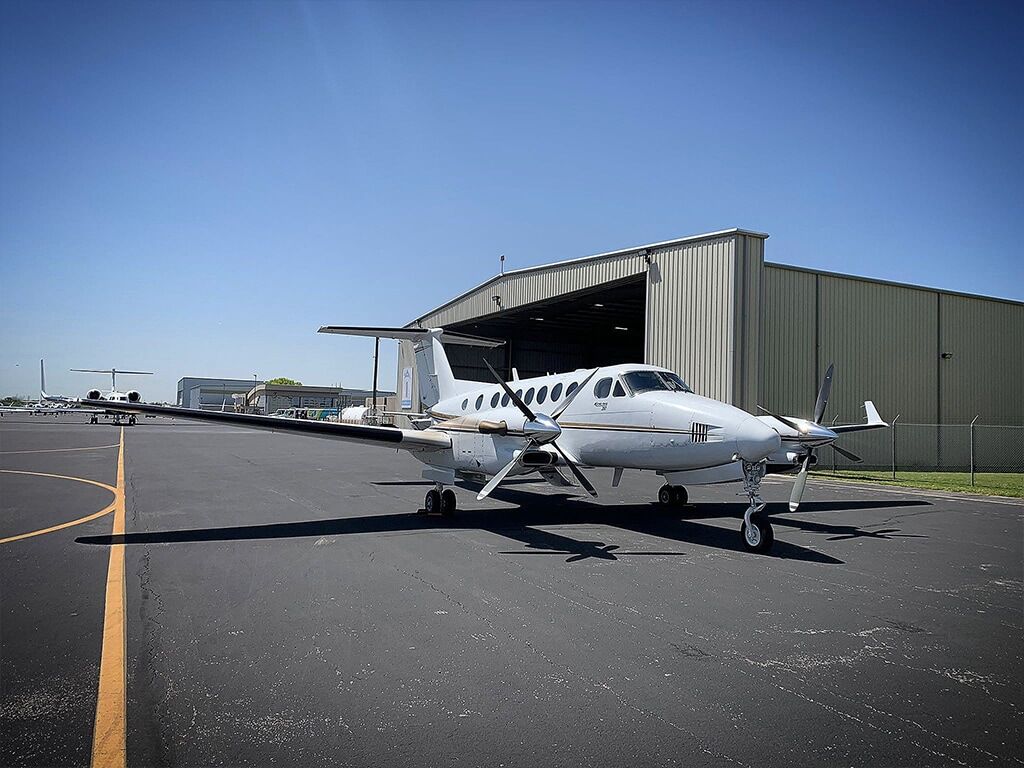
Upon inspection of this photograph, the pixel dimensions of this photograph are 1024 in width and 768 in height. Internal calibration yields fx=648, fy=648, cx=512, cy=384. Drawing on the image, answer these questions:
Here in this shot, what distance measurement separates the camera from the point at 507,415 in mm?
12258

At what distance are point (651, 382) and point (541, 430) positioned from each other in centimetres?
228

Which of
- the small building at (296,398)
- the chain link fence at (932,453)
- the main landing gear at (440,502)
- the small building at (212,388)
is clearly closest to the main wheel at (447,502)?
the main landing gear at (440,502)

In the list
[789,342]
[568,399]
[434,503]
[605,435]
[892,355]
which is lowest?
[434,503]

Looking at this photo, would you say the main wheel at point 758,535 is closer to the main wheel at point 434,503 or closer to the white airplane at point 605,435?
the white airplane at point 605,435

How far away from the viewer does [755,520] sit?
9.70m

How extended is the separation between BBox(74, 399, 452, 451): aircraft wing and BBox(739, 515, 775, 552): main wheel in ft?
18.7

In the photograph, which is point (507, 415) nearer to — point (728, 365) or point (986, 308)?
point (728, 365)

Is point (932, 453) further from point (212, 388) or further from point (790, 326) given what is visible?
point (212, 388)

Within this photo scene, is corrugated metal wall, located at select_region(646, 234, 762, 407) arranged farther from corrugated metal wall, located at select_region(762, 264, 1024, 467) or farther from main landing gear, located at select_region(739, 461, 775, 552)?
main landing gear, located at select_region(739, 461, 775, 552)

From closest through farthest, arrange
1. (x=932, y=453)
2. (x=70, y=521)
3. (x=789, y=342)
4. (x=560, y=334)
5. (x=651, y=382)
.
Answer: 1. (x=70, y=521)
2. (x=651, y=382)
3. (x=789, y=342)
4. (x=932, y=453)
5. (x=560, y=334)

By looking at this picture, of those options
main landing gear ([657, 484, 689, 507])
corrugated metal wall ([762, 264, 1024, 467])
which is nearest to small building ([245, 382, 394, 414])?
corrugated metal wall ([762, 264, 1024, 467])

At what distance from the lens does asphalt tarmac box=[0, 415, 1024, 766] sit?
3.80 metres

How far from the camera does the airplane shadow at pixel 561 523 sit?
9523 mm

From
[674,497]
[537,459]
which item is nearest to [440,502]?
[537,459]
